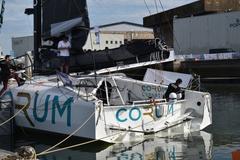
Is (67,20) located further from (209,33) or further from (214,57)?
(209,33)

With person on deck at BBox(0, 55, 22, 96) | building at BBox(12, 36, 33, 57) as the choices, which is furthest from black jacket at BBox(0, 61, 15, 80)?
building at BBox(12, 36, 33, 57)

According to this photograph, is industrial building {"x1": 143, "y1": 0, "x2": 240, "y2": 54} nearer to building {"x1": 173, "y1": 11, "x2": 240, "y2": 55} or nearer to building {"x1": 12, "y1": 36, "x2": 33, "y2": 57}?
building {"x1": 173, "y1": 11, "x2": 240, "y2": 55}

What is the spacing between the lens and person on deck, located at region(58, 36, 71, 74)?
16125 mm

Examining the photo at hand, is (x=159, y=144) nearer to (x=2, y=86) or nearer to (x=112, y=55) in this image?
(x=112, y=55)

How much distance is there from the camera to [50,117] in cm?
1397

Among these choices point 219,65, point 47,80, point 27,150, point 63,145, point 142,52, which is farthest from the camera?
point 219,65

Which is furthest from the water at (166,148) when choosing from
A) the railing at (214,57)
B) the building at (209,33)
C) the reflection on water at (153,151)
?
the building at (209,33)

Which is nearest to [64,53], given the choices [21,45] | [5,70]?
[5,70]

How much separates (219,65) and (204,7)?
17449 millimetres

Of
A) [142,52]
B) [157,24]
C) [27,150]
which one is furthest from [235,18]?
[27,150]

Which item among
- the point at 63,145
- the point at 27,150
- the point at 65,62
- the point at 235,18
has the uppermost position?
the point at 235,18

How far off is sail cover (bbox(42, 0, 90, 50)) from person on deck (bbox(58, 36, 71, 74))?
11.8 inches

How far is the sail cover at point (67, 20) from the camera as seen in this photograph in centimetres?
1641

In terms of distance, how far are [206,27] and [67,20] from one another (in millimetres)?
33449
